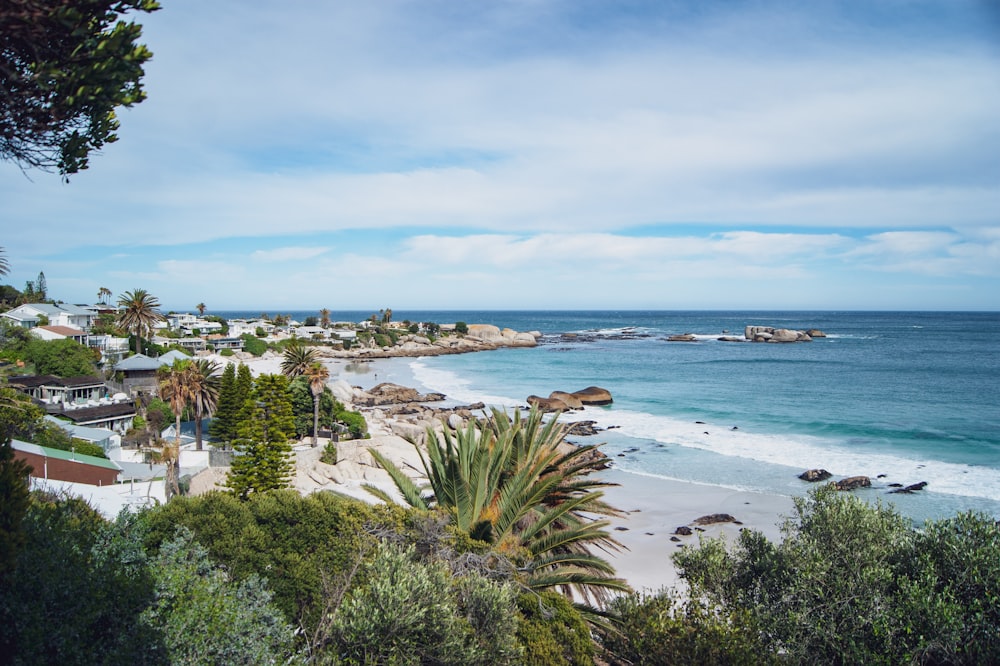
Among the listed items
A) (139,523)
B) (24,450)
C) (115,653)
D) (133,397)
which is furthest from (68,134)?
(133,397)

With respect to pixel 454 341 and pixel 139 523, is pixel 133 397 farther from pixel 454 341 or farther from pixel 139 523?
pixel 454 341

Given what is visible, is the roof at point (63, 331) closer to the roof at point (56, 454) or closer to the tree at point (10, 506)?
the roof at point (56, 454)

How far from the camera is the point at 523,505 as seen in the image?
10406mm

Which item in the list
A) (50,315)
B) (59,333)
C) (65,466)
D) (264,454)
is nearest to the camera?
(65,466)

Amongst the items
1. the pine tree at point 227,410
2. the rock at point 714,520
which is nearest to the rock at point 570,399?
the pine tree at point 227,410

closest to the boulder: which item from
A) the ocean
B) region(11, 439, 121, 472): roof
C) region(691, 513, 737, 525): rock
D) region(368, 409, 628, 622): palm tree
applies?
the ocean

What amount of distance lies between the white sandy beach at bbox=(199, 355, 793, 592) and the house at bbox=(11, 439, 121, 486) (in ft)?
22.3

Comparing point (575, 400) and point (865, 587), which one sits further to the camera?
point (575, 400)

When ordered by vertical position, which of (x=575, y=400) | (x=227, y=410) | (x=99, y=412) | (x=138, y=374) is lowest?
(x=575, y=400)

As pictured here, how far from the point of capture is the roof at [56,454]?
1889cm

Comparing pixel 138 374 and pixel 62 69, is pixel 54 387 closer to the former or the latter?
pixel 138 374

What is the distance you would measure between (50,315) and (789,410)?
7193cm

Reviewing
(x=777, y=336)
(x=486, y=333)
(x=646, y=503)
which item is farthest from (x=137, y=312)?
(x=777, y=336)

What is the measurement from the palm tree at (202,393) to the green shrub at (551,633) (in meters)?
27.3
